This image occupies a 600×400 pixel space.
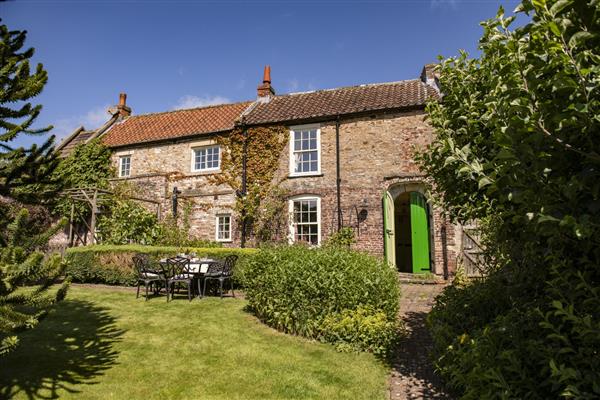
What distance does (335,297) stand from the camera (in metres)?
6.70

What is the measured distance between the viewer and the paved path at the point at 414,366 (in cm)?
477

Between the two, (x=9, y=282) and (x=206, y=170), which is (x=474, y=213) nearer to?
(x=9, y=282)

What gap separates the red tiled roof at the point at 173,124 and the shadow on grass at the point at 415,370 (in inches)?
546

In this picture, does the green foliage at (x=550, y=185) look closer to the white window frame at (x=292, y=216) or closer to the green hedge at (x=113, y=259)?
the green hedge at (x=113, y=259)

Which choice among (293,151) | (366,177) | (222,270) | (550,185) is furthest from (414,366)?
(293,151)

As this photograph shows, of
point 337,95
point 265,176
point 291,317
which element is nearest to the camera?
point 291,317

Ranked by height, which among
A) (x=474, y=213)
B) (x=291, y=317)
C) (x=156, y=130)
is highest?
(x=156, y=130)

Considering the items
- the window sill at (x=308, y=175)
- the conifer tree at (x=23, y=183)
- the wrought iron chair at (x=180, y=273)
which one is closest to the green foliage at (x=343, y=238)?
the window sill at (x=308, y=175)

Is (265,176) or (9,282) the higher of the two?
(265,176)

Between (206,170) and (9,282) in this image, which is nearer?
Answer: (9,282)

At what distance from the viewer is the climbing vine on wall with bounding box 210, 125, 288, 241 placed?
16.5 metres

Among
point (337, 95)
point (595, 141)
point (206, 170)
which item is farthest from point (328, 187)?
point (595, 141)

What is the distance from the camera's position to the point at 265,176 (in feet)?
55.7

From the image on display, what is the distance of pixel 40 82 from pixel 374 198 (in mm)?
12163
